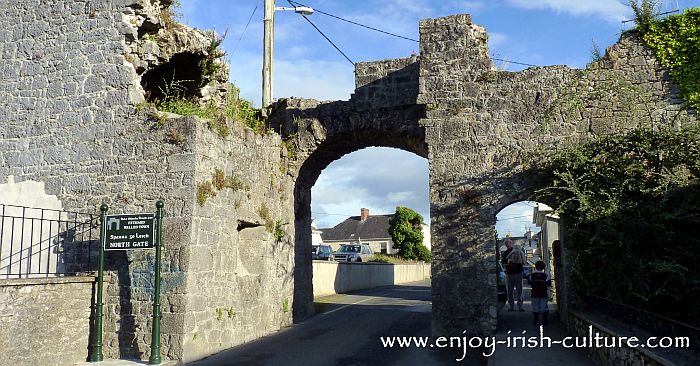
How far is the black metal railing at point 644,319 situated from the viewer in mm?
6051

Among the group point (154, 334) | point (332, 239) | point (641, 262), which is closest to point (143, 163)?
point (154, 334)

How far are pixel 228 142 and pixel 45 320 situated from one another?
4.20 meters

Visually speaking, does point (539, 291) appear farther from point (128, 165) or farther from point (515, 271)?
point (128, 165)

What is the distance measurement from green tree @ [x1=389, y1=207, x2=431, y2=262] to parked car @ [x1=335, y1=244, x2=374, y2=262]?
777cm

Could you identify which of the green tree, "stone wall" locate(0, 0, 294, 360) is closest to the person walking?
"stone wall" locate(0, 0, 294, 360)

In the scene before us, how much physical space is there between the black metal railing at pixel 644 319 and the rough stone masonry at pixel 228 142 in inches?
92.1

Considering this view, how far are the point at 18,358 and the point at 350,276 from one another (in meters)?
16.4

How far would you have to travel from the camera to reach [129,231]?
29.6 ft

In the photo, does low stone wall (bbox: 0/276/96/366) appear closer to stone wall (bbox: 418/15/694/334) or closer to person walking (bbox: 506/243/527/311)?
stone wall (bbox: 418/15/694/334)

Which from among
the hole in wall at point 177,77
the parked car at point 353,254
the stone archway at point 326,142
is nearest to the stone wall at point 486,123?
the stone archway at point 326,142

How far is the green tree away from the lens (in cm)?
4253

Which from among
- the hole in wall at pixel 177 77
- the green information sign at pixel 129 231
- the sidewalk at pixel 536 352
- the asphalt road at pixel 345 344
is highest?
the hole in wall at pixel 177 77

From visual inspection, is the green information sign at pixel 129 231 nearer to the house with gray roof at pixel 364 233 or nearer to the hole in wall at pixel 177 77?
the hole in wall at pixel 177 77

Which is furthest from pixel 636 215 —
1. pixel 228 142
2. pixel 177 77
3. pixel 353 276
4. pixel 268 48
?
pixel 353 276
